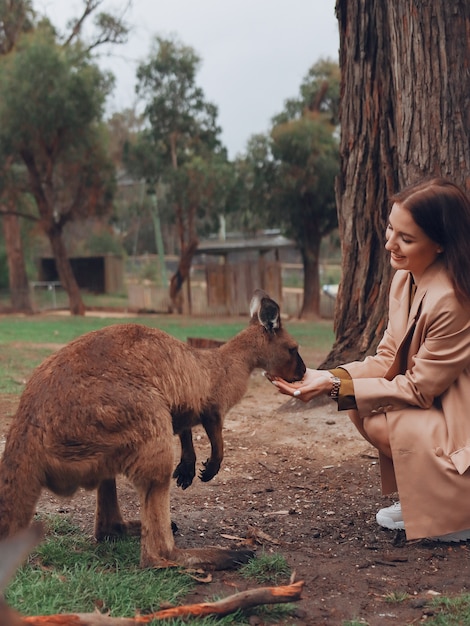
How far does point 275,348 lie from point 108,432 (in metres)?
1.41

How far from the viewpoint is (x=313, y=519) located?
4.16 m

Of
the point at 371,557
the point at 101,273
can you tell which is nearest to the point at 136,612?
the point at 371,557

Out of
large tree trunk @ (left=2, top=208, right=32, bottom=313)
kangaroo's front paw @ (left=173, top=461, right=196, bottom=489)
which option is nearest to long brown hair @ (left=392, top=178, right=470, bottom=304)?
kangaroo's front paw @ (left=173, top=461, right=196, bottom=489)

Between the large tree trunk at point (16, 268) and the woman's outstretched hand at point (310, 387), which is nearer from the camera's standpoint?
the woman's outstretched hand at point (310, 387)

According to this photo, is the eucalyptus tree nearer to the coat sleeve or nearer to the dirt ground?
the dirt ground

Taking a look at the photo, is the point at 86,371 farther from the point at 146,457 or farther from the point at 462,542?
the point at 462,542

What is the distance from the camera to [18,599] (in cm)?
278

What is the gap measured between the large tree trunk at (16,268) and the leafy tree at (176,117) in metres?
5.26

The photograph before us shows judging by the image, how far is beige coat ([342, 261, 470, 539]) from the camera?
3.34 metres

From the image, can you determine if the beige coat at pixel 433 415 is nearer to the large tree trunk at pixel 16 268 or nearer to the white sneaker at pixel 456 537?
the white sneaker at pixel 456 537

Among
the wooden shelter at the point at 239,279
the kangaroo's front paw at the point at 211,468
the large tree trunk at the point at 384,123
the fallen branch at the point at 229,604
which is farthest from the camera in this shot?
the wooden shelter at the point at 239,279

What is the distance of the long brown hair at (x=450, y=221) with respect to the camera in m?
3.41

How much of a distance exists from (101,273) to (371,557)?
32.7 meters

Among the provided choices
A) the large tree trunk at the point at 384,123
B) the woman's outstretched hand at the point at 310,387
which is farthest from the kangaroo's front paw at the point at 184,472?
the large tree trunk at the point at 384,123
